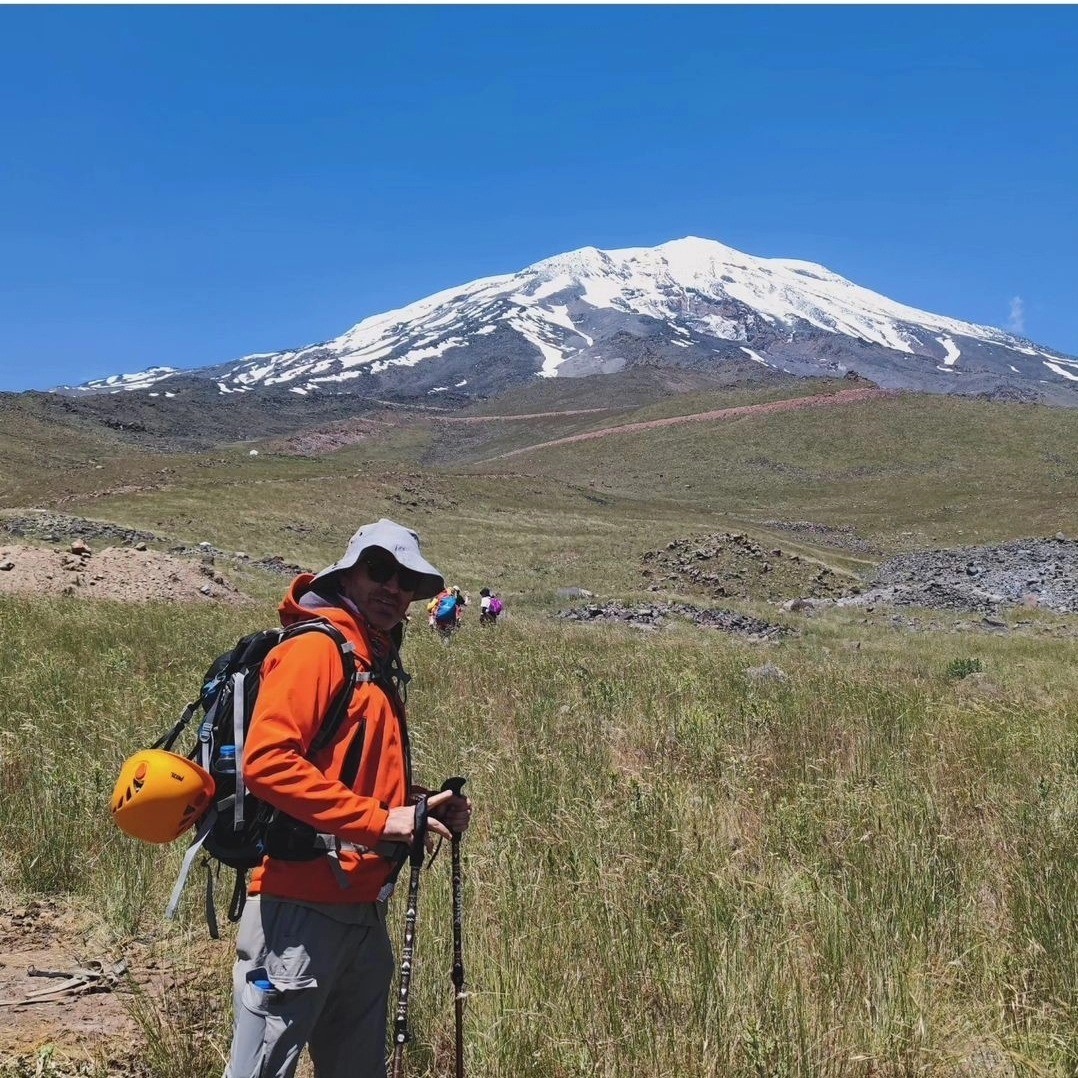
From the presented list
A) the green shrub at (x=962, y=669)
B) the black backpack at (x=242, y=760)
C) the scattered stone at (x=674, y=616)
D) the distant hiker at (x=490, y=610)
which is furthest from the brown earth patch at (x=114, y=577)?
the black backpack at (x=242, y=760)

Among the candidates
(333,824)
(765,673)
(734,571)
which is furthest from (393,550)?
(734,571)

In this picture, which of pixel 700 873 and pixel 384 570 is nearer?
pixel 384 570

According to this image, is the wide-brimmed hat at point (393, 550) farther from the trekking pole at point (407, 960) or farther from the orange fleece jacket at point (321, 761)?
the trekking pole at point (407, 960)

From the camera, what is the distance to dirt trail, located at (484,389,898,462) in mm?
80188

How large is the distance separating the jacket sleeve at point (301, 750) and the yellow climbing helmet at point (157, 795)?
0.53 feet

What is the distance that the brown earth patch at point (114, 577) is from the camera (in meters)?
17.2

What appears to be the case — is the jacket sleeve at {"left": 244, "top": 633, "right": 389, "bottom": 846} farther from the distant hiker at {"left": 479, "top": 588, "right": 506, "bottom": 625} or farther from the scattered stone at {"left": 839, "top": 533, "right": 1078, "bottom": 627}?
the scattered stone at {"left": 839, "top": 533, "right": 1078, "bottom": 627}

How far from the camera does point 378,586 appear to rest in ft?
9.07

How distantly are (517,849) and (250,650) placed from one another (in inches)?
81.2

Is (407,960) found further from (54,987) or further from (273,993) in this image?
(54,987)

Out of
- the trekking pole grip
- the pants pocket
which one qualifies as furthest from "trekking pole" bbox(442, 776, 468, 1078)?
the pants pocket

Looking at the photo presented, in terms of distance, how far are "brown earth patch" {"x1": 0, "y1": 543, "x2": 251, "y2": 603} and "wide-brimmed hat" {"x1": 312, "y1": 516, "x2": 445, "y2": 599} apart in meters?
15.1

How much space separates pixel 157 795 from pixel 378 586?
86cm

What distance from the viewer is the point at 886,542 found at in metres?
46.3
